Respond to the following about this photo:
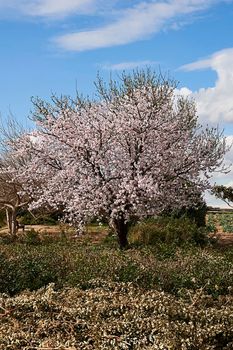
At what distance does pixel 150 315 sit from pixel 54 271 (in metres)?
3.64

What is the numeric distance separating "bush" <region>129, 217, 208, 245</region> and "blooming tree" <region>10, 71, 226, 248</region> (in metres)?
0.77

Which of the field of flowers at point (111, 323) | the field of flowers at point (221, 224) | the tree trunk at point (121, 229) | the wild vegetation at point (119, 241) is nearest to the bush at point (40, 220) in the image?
the wild vegetation at point (119, 241)

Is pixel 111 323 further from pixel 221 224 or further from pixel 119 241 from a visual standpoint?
pixel 221 224

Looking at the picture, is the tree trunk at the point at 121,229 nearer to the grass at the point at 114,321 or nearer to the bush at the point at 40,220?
the grass at the point at 114,321

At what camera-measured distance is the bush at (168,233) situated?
1782cm

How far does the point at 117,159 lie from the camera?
56.9 ft

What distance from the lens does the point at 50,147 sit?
1797 cm

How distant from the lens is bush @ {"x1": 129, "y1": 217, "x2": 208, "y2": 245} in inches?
702

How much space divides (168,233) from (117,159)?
112 inches

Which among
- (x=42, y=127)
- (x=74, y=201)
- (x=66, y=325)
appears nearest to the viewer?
(x=66, y=325)

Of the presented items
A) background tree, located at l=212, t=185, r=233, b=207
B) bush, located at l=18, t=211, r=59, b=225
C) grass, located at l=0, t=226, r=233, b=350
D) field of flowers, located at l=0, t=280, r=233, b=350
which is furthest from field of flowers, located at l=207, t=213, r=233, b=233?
field of flowers, located at l=0, t=280, r=233, b=350

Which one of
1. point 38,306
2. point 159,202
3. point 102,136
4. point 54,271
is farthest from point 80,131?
point 38,306

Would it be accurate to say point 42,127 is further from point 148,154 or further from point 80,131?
point 148,154

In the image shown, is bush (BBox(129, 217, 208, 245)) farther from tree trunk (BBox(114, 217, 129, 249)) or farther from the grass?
the grass
